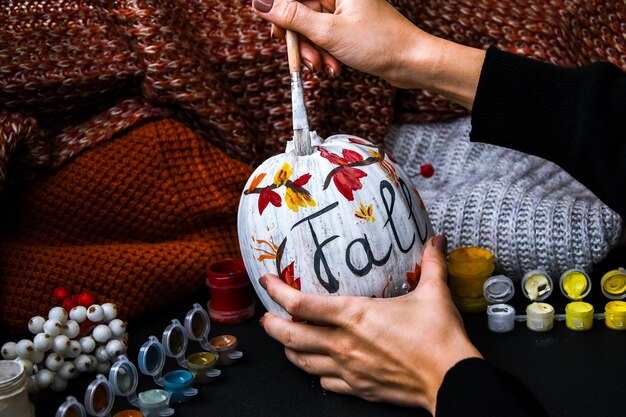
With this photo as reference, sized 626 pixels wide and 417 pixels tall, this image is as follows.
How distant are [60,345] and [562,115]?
2.55 feet

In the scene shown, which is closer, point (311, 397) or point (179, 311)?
point (311, 397)

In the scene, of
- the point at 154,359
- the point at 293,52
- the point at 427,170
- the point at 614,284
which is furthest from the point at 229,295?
the point at 614,284

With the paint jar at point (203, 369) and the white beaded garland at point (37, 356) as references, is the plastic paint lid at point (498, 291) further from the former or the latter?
the white beaded garland at point (37, 356)

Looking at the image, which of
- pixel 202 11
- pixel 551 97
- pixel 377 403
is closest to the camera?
pixel 377 403

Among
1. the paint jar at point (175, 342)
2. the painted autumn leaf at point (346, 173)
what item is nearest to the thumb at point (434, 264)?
the painted autumn leaf at point (346, 173)

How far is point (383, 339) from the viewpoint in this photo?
3.03 ft

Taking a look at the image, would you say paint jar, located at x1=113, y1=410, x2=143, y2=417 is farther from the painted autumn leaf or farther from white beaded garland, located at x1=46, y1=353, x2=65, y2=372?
the painted autumn leaf

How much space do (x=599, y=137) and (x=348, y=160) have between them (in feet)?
1.18

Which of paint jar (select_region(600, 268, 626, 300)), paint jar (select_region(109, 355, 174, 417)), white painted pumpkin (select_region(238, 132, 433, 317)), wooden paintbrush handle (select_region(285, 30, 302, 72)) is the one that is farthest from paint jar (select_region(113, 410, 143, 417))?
paint jar (select_region(600, 268, 626, 300))

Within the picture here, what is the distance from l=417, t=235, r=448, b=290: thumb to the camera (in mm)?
987

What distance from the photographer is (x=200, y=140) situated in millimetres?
1342

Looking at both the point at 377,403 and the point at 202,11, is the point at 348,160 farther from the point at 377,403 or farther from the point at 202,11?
the point at 202,11

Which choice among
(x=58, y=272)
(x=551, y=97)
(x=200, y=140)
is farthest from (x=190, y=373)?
(x=551, y=97)

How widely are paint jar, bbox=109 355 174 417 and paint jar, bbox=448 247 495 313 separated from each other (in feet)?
1.62
